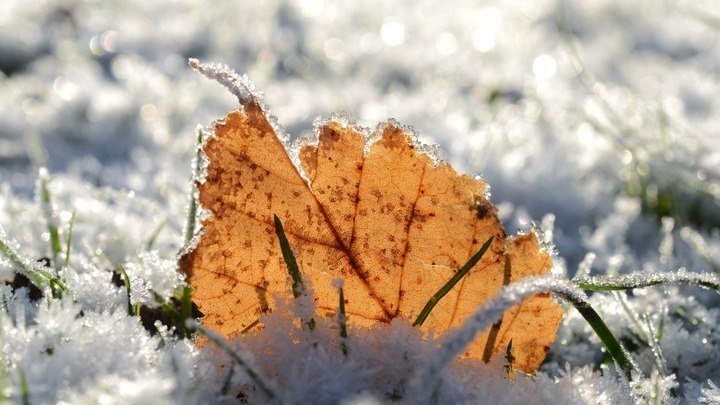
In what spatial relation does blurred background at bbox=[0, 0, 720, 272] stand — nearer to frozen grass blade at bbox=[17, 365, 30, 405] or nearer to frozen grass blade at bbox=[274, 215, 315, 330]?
frozen grass blade at bbox=[274, 215, 315, 330]

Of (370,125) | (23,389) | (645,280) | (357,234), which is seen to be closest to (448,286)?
(357,234)

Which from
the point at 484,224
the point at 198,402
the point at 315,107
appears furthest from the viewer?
the point at 315,107

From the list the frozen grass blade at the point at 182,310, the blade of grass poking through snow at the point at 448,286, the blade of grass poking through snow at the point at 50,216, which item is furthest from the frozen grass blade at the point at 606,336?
the blade of grass poking through snow at the point at 50,216

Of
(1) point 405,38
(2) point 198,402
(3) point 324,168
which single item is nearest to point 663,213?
(3) point 324,168

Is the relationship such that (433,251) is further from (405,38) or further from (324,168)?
(405,38)

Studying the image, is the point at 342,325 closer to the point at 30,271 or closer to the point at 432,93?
the point at 30,271

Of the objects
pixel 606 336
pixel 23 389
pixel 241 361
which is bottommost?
pixel 23 389

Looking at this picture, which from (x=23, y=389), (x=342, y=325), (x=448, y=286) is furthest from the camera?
(x=448, y=286)
